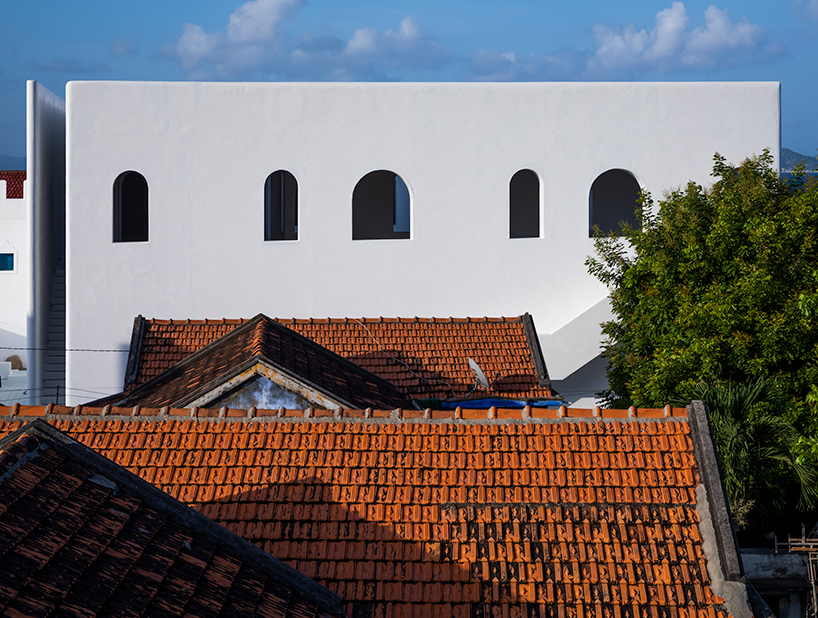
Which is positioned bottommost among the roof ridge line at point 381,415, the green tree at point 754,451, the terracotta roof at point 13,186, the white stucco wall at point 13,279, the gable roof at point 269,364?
the green tree at point 754,451

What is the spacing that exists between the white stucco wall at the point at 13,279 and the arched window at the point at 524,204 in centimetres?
2268

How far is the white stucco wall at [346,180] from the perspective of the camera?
17797 mm

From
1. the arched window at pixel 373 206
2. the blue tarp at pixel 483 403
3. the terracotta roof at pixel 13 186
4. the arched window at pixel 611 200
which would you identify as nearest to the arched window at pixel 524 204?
the arched window at pixel 611 200

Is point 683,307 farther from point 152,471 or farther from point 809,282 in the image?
point 152,471

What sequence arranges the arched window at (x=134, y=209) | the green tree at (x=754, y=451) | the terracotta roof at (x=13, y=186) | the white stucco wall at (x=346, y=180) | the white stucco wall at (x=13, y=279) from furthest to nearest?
1. the terracotta roof at (x=13, y=186)
2. the white stucco wall at (x=13, y=279)
3. the arched window at (x=134, y=209)
4. the white stucco wall at (x=346, y=180)
5. the green tree at (x=754, y=451)

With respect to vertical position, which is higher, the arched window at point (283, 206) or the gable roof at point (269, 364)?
the arched window at point (283, 206)

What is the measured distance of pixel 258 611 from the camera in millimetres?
4332

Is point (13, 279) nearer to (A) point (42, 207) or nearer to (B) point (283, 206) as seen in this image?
(B) point (283, 206)

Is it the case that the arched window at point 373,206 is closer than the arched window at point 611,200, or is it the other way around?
the arched window at point 611,200

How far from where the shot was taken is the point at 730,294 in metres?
12.0

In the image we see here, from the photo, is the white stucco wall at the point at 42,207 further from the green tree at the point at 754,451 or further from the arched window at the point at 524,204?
the green tree at the point at 754,451

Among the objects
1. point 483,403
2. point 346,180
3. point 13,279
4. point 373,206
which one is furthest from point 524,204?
point 13,279

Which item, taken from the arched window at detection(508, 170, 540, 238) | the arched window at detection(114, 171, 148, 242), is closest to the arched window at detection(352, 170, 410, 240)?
the arched window at detection(508, 170, 540, 238)

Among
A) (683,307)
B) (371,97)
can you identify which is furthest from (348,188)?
(683,307)
